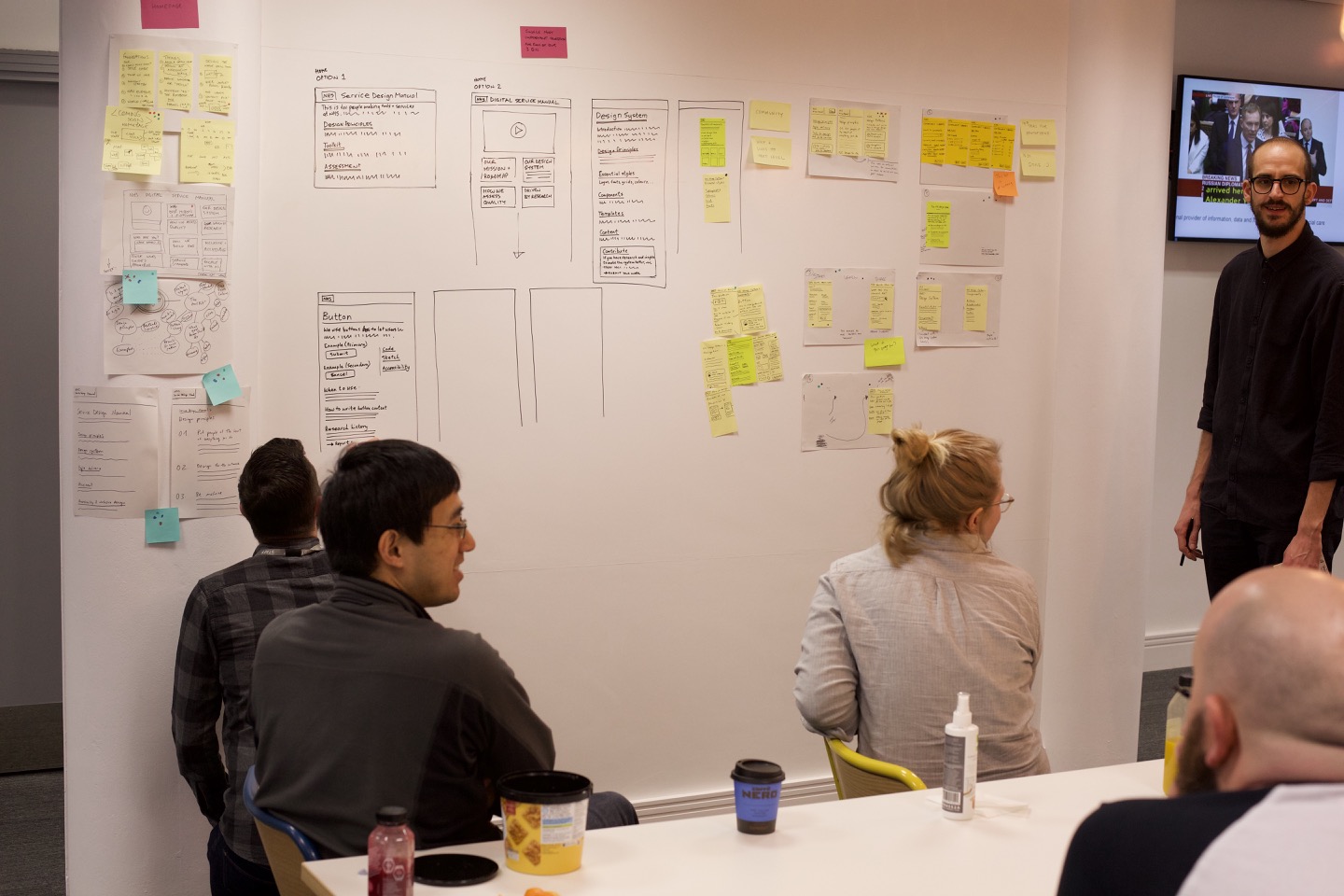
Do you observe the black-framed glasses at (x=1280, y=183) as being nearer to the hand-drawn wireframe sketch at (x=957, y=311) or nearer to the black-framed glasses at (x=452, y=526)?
the hand-drawn wireframe sketch at (x=957, y=311)

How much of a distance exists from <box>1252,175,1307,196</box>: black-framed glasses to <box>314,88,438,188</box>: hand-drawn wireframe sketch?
232 cm

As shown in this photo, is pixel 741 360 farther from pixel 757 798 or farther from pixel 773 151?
pixel 757 798

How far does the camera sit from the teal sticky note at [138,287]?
9.77 feet

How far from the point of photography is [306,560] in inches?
109

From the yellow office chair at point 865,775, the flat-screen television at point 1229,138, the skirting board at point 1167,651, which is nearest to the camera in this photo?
the yellow office chair at point 865,775

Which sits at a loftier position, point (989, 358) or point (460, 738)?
point (989, 358)

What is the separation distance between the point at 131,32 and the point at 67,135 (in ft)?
0.97

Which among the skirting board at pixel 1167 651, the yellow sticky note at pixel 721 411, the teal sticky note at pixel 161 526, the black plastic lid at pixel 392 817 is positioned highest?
the yellow sticky note at pixel 721 411

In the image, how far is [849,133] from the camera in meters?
3.90

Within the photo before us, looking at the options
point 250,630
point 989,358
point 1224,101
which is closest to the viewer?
point 250,630

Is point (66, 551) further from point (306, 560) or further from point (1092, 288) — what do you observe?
point (1092, 288)

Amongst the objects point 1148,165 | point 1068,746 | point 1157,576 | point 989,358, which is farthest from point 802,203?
point 1157,576

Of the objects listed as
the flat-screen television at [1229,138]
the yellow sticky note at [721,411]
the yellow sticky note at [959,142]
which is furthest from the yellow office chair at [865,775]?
the flat-screen television at [1229,138]

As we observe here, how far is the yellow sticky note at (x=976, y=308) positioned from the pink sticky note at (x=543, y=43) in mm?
1557
